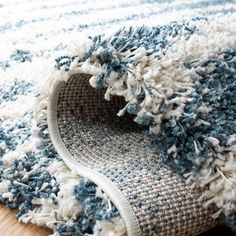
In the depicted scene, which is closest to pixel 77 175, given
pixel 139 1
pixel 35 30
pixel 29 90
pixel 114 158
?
pixel 114 158

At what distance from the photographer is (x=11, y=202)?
0.60 meters

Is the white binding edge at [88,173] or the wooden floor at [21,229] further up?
the white binding edge at [88,173]

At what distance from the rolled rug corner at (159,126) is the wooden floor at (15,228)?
3.4 inches

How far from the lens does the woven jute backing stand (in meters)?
0.48

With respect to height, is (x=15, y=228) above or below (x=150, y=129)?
below

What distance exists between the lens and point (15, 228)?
1.84 feet

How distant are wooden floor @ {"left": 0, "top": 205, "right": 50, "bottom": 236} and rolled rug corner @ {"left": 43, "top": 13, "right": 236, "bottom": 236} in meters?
0.09

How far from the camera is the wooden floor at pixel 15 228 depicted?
55 centimetres

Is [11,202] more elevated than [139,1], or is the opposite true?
[11,202]

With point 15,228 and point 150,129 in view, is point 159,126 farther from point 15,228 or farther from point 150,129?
point 15,228

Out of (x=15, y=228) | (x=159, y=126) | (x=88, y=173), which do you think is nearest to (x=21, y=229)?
(x=15, y=228)

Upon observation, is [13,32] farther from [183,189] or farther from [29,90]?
[183,189]

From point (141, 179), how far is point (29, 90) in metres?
0.44

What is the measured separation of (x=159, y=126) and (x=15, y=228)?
0.22 meters
